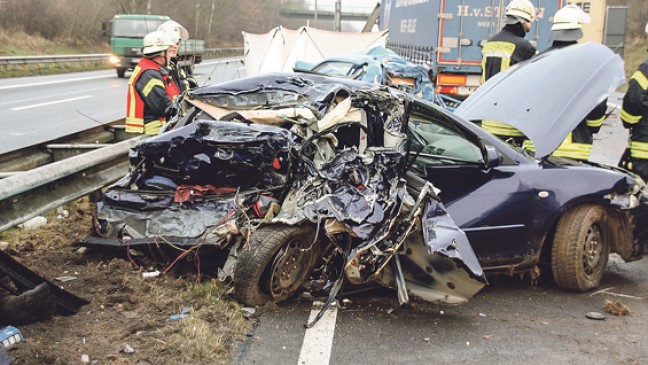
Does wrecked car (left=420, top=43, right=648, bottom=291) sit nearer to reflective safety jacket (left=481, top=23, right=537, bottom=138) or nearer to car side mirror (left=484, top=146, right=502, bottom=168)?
car side mirror (left=484, top=146, right=502, bottom=168)

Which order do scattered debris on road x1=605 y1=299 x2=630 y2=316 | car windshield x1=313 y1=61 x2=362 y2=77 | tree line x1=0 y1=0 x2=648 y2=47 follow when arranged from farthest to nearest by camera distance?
tree line x1=0 y1=0 x2=648 y2=47, car windshield x1=313 y1=61 x2=362 y2=77, scattered debris on road x1=605 y1=299 x2=630 y2=316

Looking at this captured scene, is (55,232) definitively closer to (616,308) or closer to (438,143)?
(438,143)

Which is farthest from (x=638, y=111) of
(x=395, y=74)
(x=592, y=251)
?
(x=395, y=74)

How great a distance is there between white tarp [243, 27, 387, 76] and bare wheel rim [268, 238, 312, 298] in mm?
12290

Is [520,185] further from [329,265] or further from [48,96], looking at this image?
[48,96]

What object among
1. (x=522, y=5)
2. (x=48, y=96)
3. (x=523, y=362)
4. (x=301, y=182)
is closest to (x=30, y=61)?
(x=48, y=96)

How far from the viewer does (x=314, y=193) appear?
4801mm

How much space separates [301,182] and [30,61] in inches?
986

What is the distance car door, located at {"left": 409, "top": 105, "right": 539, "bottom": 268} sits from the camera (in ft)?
16.4

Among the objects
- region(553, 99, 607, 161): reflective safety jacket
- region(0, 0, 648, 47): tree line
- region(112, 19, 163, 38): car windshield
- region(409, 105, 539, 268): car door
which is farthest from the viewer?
region(0, 0, 648, 47): tree line

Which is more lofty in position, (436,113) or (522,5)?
(522,5)

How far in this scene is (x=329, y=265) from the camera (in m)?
4.94

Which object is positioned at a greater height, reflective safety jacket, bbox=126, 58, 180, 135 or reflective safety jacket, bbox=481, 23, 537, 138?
reflective safety jacket, bbox=481, 23, 537, 138

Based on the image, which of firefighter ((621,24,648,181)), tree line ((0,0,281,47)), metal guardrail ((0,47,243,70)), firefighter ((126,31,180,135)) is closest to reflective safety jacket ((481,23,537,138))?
firefighter ((621,24,648,181))
